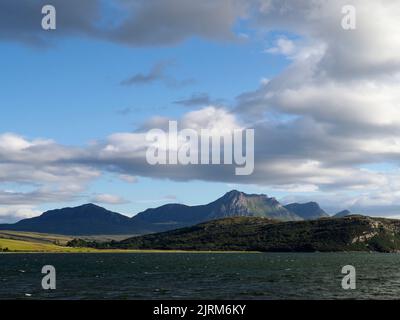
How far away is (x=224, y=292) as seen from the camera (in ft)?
359
